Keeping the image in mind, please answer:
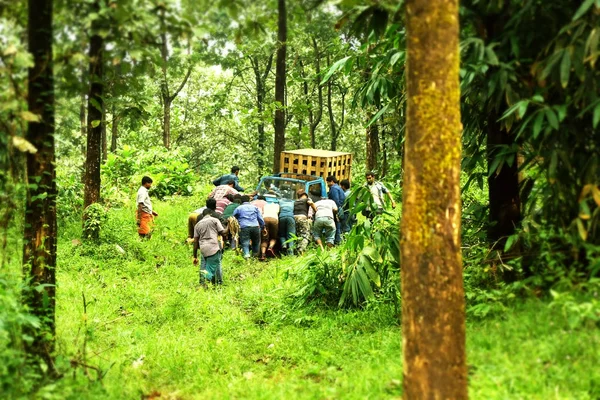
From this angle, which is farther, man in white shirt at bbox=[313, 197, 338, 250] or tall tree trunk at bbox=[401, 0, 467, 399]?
man in white shirt at bbox=[313, 197, 338, 250]

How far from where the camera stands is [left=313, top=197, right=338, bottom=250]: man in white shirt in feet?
43.0

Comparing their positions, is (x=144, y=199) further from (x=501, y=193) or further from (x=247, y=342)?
(x=501, y=193)

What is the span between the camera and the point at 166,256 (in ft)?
41.4

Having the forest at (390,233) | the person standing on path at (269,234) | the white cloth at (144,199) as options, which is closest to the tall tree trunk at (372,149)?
the person standing on path at (269,234)

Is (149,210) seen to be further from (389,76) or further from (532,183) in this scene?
(532,183)

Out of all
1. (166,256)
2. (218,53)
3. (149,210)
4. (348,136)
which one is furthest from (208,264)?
(348,136)

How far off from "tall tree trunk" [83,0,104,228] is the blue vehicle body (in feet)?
13.3

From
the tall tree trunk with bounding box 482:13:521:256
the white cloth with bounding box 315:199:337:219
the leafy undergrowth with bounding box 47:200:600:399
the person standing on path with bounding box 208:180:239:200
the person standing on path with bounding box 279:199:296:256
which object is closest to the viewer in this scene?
the leafy undergrowth with bounding box 47:200:600:399

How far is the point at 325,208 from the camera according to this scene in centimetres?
1316

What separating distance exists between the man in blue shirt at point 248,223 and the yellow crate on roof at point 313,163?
460cm

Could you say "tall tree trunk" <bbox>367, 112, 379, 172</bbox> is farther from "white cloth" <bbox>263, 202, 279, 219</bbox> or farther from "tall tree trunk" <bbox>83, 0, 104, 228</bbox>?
"tall tree trunk" <bbox>83, 0, 104, 228</bbox>

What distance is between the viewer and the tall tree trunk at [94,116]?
18.8 ft

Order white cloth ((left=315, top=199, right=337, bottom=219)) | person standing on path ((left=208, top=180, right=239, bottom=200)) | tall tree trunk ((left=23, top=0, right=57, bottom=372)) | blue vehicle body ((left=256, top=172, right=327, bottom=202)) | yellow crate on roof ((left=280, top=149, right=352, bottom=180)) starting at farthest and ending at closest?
yellow crate on roof ((left=280, top=149, right=352, bottom=180)) → blue vehicle body ((left=256, top=172, right=327, bottom=202)) → person standing on path ((left=208, top=180, right=239, bottom=200)) → white cloth ((left=315, top=199, right=337, bottom=219)) → tall tree trunk ((left=23, top=0, right=57, bottom=372))

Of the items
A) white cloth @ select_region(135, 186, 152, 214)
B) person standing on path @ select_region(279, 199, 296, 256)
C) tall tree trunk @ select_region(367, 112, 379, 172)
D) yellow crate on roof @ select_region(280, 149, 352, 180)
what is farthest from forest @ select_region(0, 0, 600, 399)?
tall tree trunk @ select_region(367, 112, 379, 172)
